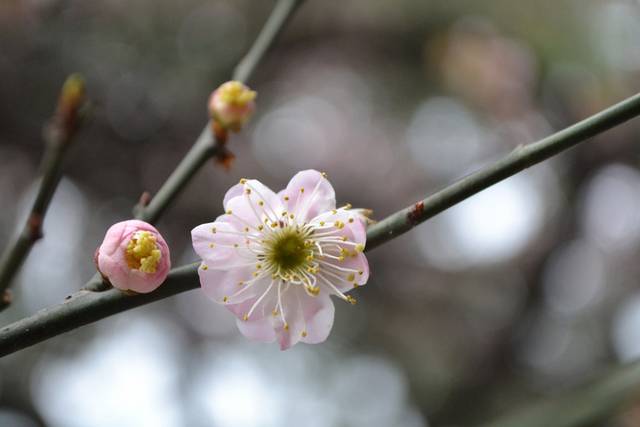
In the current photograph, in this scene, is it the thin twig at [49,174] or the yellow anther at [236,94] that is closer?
the thin twig at [49,174]

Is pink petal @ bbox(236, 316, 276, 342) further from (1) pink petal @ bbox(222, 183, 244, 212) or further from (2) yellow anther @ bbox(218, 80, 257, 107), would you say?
(2) yellow anther @ bbox(218, 80, 257, 107)

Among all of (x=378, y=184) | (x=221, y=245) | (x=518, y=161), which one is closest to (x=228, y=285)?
(x=221, y=245)

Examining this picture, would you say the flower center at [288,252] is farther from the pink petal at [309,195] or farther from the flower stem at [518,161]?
the flower stem at [518,161]

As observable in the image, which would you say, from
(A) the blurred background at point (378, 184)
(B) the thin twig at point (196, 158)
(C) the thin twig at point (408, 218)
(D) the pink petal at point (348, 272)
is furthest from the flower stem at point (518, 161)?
(A) the blurred background at point (378, 184)

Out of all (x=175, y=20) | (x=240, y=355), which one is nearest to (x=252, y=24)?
(x=175, y=20)

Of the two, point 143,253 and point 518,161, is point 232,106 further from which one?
point 518,161

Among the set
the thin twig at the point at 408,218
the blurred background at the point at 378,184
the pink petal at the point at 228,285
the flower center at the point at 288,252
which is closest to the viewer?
the thin twig at the point at 408,218

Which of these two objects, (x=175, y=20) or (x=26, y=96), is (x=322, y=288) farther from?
(x=175, y=20)

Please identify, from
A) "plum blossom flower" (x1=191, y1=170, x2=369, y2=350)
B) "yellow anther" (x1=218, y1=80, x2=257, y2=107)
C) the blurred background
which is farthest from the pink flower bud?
the blurred background
